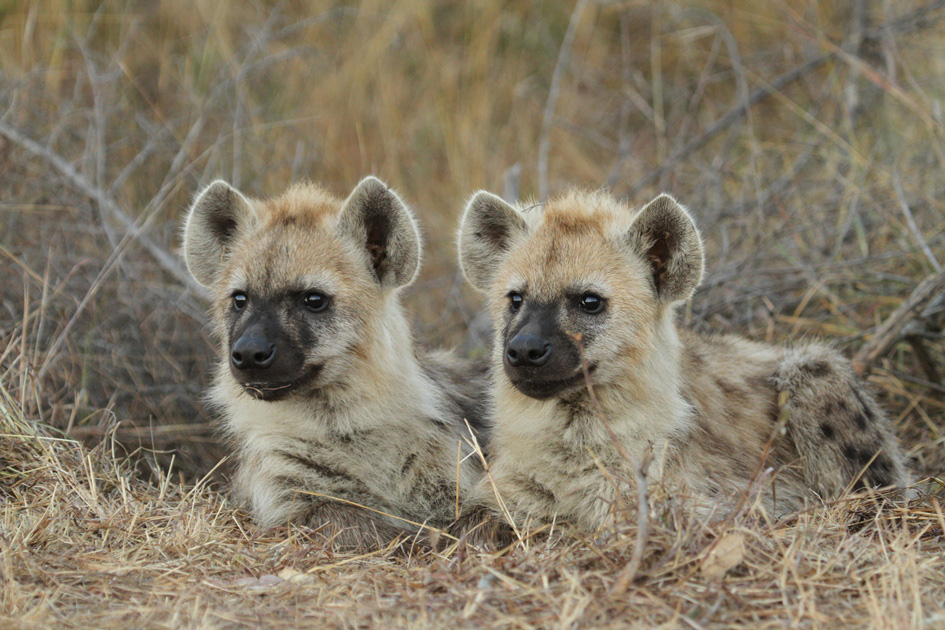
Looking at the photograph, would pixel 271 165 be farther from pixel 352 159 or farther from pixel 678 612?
pixel 678 612

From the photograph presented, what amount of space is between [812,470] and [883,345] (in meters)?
0.99

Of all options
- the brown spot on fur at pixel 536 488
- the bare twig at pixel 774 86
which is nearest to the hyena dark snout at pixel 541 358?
the brown spot on fur at pixel 536 488

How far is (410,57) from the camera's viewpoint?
7949 millimetres

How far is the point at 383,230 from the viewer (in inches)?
152

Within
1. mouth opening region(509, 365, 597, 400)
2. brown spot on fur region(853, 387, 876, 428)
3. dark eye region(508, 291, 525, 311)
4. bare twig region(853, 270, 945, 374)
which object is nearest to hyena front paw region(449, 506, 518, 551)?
mouth opening region(509, 365, 597, 400)

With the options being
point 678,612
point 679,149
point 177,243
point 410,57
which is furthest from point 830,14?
point 678,612

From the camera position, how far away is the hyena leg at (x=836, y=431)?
3.72m

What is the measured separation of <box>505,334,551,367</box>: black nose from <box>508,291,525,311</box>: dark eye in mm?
399

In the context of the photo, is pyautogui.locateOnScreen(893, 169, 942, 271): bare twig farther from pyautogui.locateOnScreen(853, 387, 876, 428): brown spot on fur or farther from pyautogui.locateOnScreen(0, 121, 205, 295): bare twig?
Answer: pyautogui.locateOnScreen(0, 121, 205, 295): bare twig

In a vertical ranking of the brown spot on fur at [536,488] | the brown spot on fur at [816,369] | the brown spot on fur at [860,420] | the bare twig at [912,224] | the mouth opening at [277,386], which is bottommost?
the brown spot on fur at [536,488]

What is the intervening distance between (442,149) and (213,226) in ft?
12.7

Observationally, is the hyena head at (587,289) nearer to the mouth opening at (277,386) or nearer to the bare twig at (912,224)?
the mouth opening at (277,386)

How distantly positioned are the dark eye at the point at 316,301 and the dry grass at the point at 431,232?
0.83m

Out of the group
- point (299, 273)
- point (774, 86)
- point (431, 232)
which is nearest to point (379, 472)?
point (299, 273)
